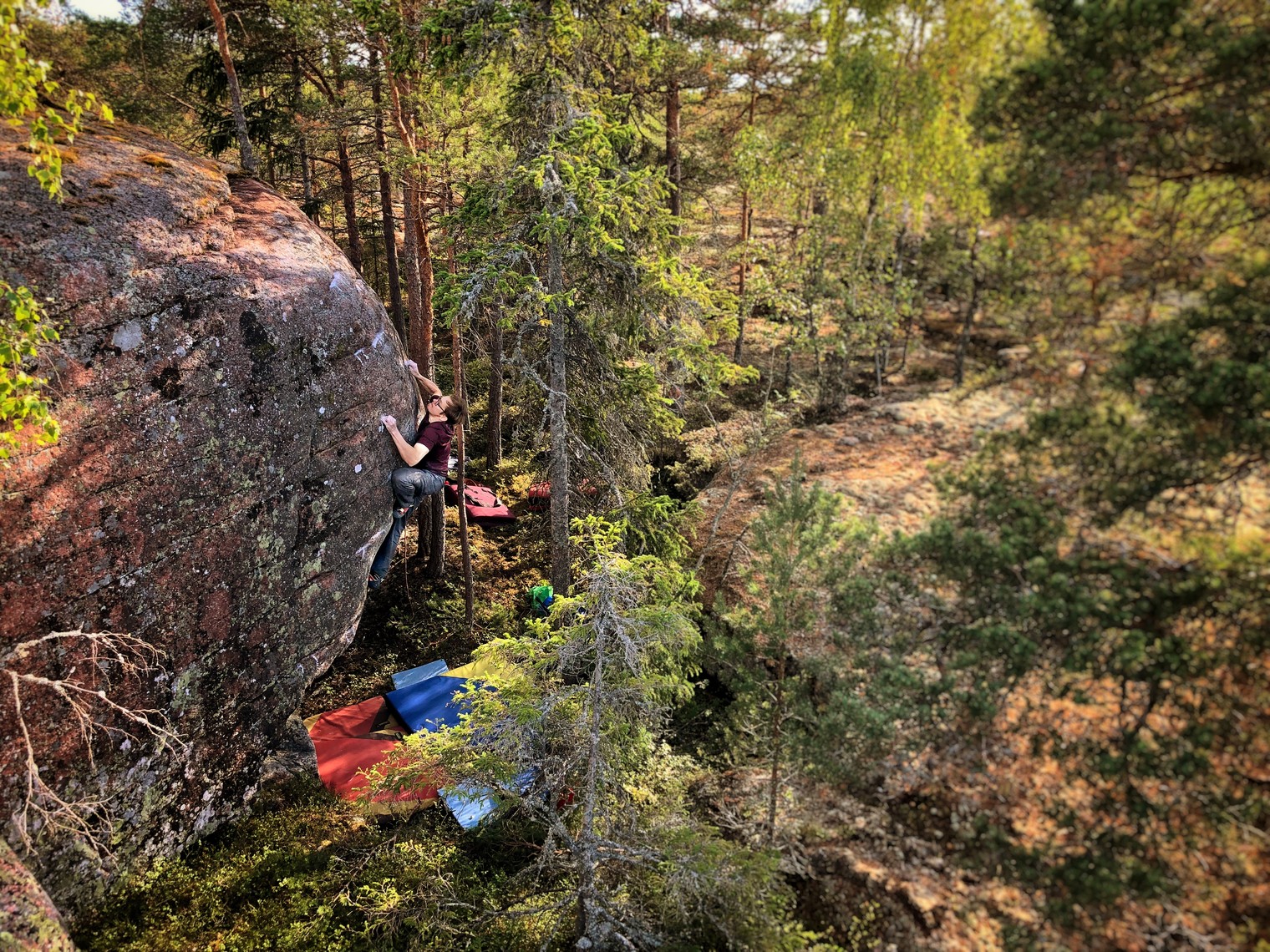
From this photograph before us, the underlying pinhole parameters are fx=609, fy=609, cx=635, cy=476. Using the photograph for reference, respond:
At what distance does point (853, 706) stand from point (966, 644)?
2.92 ft

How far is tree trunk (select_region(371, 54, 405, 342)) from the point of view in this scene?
9.69 meters

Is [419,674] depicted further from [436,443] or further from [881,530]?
[881,530]

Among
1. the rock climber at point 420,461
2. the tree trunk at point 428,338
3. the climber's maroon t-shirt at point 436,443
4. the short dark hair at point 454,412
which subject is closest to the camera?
the rock climber at point 420,461

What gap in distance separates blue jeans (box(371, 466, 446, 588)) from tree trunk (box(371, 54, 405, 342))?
473cm

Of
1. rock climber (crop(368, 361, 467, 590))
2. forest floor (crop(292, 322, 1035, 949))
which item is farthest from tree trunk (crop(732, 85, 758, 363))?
rock climber (crop(368, 361, 467, 590))

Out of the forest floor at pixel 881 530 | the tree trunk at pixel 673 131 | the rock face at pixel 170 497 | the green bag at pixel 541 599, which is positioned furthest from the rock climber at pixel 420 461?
the tree trunk at pixel 673 131

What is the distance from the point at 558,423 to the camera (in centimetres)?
720

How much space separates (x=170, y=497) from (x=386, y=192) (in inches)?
375

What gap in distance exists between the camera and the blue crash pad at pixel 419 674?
989 cm

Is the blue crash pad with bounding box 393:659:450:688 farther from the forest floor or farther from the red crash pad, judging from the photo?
the forest floor

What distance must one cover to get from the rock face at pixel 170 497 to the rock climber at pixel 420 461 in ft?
1.23

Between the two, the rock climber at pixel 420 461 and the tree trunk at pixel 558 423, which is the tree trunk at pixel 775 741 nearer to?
the tree trunk at pixel 558 423

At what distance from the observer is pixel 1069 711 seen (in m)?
3.46

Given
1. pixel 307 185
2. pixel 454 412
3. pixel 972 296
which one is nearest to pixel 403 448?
pixel 454 412
